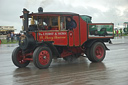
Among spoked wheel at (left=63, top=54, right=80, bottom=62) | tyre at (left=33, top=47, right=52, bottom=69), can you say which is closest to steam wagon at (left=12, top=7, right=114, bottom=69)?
tyre at (left=33, top=47, right=52, bottom=69)

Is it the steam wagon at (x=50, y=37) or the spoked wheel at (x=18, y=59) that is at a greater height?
the steam wagon at (x=50, y=37)

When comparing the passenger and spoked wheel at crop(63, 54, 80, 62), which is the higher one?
the passenger

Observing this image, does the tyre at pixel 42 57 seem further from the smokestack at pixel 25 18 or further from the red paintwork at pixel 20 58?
the red paintwork at pixel 20 58

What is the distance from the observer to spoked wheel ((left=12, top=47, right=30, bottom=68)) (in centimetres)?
904

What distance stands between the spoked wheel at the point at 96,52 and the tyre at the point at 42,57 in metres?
2.06

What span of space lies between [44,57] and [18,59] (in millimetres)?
1222

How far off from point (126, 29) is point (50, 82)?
43.4m

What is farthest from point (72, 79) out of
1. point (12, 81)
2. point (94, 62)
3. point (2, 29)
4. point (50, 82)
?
point (2, 29)

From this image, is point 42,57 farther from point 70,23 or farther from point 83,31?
point 83,31

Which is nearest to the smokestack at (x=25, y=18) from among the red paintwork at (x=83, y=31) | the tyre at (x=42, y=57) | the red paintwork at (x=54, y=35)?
the red paintwork at (x=54, y=35)

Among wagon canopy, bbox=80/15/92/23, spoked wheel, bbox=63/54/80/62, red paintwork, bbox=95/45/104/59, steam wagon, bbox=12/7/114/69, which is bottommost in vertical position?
spoked wheel, bbox=63/54/80/62

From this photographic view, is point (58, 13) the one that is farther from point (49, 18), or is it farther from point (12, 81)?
point (12, 81)

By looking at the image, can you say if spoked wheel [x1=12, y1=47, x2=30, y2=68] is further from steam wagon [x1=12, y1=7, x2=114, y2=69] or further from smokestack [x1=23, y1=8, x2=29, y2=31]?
smokestack [x1=23, y1=8, x2=29, y2=31]

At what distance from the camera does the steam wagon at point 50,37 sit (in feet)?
28.1
